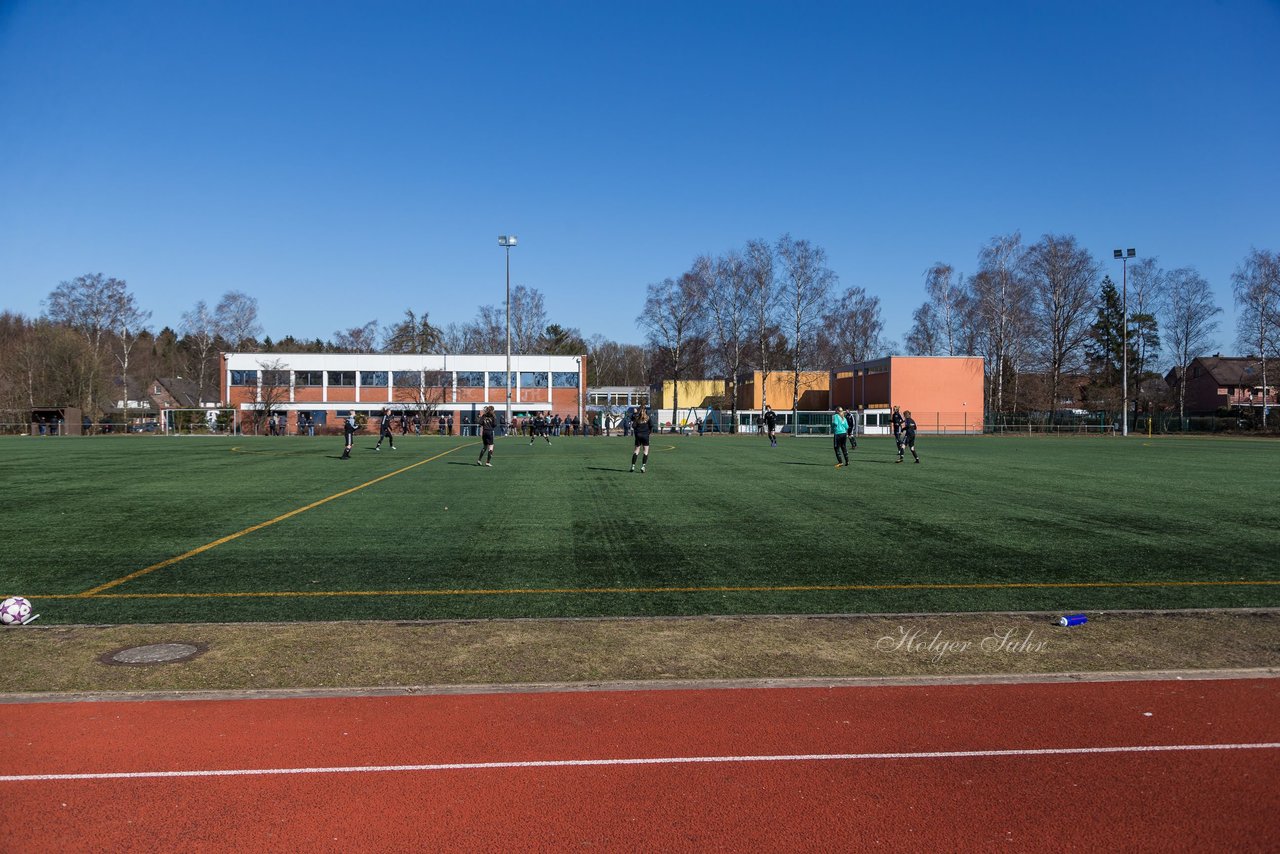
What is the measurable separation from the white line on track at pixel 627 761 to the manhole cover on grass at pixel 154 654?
2.09 m

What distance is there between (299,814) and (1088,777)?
13.6 feet

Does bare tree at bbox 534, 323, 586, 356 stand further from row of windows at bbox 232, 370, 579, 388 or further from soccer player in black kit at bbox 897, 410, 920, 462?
soccer player in black kit at bbox 897, 410, 920, 462

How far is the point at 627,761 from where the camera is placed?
495 centimetres

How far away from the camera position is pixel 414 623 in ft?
26.1

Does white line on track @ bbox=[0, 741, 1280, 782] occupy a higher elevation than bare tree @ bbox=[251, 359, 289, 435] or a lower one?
lower

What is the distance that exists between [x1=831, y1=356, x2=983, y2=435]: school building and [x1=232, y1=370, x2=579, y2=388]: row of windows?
1216 inches

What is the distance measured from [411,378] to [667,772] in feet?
264

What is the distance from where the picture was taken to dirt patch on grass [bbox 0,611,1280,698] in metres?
6.44

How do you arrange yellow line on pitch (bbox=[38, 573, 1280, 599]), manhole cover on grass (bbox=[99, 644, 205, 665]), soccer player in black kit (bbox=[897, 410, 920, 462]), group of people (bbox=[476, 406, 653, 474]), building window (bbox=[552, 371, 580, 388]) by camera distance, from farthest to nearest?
building window (bbox=[552, 371, 580, 388]), soccer player in black kit (bbox=[897, 410, 920, 462]), group of people (bbox=[476, 406, 653, 474]), yellow line on pitch (bbox=[38, 573, 1280, 599]), manhole cover on grass (bbox=[99, 644, 205, 665])

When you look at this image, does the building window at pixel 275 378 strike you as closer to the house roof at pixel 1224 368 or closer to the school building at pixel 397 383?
the school building at pixel 397 383

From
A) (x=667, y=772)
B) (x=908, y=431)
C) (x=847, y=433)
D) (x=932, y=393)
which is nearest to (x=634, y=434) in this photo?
(x=847, y=433)

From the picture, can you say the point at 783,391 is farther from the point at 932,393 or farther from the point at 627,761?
the point at 627,761

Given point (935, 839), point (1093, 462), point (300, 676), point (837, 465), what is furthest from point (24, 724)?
point (1093, 462)

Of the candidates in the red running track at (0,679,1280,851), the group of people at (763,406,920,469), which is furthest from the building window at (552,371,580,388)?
the red running track at (0,679,1280,851)
